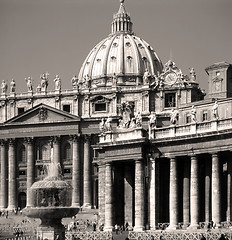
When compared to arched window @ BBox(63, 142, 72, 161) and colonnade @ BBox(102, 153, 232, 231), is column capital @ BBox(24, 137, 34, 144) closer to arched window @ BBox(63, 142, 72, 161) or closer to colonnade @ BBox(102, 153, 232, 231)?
arched window @ BBox(63, 142, 72, 161)

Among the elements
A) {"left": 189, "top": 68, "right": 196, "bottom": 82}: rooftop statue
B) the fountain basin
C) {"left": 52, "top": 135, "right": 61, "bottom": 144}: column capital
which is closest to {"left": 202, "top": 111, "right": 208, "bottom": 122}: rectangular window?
the fountain basin

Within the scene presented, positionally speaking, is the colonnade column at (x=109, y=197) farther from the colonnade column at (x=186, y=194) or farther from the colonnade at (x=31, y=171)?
the colonnade at (x=31, y=171)

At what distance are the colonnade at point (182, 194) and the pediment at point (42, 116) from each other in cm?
6253

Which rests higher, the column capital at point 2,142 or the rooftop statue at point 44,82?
the rooftop statue at point 44,82

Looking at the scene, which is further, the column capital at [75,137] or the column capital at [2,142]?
the column capital at [2,142]

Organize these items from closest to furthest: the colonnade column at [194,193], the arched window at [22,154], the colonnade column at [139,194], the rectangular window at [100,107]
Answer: the colonnade column at [194,193], the colonnade column at [139,194], the rectangular window at [100,107], the arched window at [22,154]

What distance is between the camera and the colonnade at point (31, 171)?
170m

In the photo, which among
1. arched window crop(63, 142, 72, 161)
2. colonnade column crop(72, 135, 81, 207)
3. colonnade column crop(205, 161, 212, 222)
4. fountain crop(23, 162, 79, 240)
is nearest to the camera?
fountain crop(23, 162, 79, 240)

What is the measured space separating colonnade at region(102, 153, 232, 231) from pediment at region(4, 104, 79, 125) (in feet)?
205

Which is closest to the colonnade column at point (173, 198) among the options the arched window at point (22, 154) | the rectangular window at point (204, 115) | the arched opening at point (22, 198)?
the rectangular window at point (204, 115)

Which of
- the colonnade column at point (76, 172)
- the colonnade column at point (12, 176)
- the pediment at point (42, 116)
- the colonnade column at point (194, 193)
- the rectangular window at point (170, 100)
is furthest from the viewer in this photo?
the colonnade column at point (12, 176)

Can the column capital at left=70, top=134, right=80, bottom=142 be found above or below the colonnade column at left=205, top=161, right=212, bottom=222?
above

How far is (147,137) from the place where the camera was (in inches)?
4289

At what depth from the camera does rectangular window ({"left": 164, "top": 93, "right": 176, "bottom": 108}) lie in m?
167
